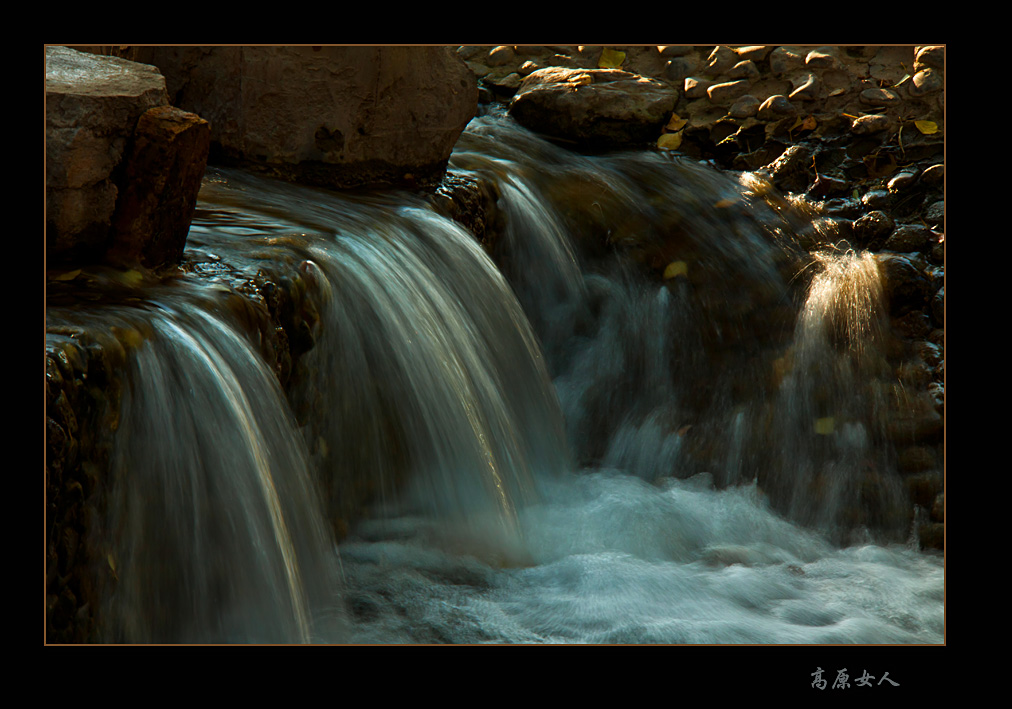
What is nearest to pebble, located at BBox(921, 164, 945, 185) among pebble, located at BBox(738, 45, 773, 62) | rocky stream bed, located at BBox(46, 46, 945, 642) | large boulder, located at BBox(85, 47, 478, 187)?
rocky stream bed, located at BBox(46, 46, 945, 642)

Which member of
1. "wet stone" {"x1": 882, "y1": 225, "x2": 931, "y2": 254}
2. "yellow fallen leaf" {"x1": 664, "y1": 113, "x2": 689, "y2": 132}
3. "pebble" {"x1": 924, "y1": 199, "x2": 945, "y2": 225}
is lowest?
"wet stone" {"x1": 882, "y1": 225, "x2": 931, "y2": 254}

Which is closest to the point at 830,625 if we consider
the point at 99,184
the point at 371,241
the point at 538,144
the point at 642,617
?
the point at 642,617

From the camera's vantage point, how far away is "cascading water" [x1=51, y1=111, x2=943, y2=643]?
222 cm

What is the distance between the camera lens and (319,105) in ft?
12.4

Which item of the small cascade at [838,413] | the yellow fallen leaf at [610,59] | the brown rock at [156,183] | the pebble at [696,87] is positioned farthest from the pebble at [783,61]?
the brown rock at [156,183]

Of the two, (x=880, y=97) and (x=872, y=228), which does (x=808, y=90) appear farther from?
(x=872, y=228)

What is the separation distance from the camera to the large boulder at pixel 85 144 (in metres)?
2.32

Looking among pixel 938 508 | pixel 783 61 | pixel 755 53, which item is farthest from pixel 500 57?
pixel 938 508

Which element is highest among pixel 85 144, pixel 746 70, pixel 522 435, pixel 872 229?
pixel 746 70

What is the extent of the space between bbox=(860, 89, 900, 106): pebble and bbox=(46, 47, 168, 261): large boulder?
15.2 feet

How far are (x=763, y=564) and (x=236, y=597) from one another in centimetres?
197

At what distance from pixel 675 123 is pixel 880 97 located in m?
1.31

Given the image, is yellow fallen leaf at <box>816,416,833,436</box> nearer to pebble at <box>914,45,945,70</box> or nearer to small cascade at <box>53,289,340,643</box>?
small cascade at <box>53,289,340,643</box>

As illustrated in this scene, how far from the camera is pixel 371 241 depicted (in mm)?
3342
